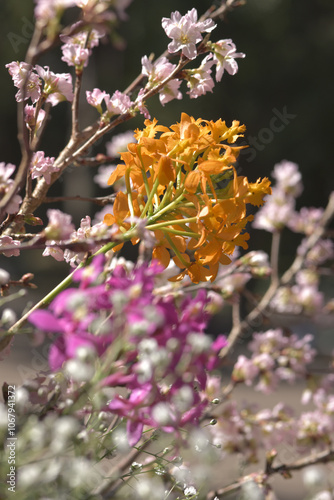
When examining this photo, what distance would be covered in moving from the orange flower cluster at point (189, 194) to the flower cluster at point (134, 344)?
0.27ft

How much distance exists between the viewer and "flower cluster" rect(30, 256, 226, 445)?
1.05ft

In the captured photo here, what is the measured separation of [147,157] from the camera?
48 centimetres

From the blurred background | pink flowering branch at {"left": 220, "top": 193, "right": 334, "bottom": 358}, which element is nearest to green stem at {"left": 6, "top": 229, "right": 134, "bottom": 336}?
pink flowering branch at {"left": 220, "top": 193, "right": 334, "bottom": 358}

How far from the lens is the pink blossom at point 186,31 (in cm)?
55

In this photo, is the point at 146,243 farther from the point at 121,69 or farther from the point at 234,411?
the point at 121,69

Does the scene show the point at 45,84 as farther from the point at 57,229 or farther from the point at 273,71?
the point at 273,71

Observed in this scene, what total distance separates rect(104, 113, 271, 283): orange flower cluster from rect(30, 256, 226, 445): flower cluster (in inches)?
3.2

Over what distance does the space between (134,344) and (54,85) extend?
296mm

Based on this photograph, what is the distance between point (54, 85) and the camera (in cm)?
54

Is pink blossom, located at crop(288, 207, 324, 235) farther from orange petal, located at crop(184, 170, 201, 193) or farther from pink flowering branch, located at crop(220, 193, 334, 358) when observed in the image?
orange petal, located at crop(184, 170, 201, 193)

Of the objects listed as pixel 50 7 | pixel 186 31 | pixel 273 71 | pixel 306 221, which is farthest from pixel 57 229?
pixel 273 71

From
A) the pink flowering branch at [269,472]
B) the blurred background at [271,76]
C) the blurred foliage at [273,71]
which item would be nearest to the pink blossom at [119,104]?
the pink flowering branch at [269,472]

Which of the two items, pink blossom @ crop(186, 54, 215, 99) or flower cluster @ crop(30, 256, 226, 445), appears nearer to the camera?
flower cluster @ crop(30, 256, 226, 445)

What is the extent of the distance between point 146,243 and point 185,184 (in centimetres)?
7
